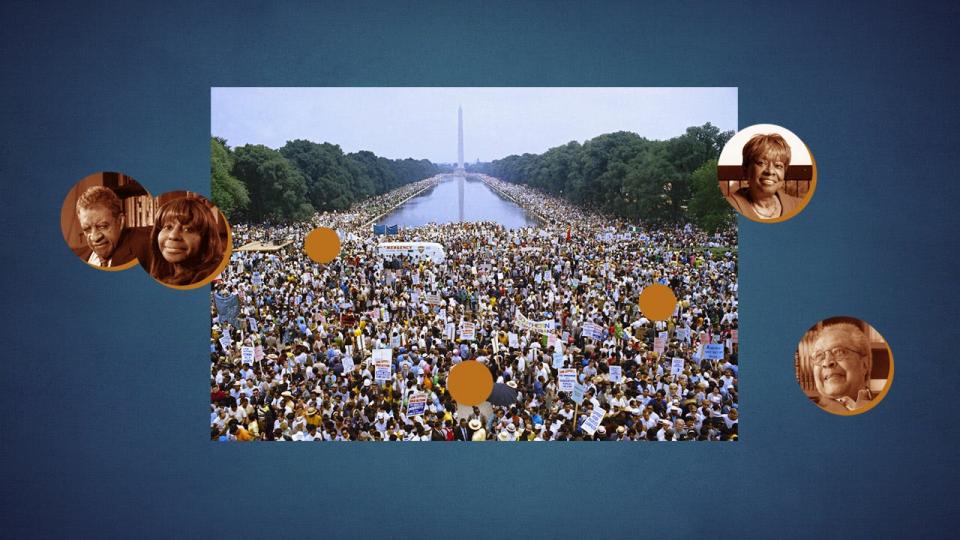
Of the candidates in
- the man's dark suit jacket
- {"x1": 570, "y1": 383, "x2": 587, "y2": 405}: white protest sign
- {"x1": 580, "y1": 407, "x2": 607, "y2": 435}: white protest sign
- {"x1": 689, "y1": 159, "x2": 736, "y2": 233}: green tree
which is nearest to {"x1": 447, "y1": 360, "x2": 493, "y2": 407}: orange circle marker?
{"x1": 570, "y1": 383, "x2": 587, "y2": 405}: white protest sign

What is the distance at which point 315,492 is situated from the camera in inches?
178

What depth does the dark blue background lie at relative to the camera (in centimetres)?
451

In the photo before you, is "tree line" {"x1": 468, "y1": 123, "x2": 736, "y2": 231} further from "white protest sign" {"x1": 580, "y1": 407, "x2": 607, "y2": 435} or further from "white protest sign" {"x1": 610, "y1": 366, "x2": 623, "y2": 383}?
"white protest sign" {"x1": 580, "y1": 407, "x2": 607, "y2": 435}

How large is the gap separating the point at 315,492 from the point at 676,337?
2637mm

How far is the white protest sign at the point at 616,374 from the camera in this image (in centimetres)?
465

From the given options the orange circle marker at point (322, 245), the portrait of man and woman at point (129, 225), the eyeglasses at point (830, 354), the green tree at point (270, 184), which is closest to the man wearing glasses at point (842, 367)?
the eyeglasses at point (830, 354)

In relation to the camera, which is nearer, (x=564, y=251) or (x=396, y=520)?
(x=396, y=520)

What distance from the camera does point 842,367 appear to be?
453 centimetres

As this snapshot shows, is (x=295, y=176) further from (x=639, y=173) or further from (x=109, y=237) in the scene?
(x=639, y=173)

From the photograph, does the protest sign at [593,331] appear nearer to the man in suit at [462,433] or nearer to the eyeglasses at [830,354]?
the man in suit at [462,433]

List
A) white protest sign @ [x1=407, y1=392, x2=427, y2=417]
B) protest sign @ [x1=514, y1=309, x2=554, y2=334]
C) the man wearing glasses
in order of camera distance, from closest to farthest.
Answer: the man wearing glasses, white protest sign @ [x1=407, y1=392, x2=427, y2=417], protest sign @ [x1=514, y1=309, x2=554, y2=334]

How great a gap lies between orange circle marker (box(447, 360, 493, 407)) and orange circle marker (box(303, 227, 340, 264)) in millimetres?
1167
